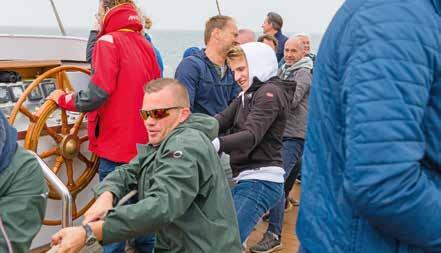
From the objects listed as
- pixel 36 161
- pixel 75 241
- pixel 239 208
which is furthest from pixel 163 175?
pixel 239 208

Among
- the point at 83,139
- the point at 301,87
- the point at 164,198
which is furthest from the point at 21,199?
the point at 301,87

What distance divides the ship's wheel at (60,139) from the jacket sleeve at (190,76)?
2.02ft

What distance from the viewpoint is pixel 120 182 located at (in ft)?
6.07

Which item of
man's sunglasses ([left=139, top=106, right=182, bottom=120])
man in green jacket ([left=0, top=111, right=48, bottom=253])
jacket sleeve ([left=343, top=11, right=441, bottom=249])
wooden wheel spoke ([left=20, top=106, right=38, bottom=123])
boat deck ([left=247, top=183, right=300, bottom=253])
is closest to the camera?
jacket sleeve ([left=343, top=11, right=441, bottom=249])

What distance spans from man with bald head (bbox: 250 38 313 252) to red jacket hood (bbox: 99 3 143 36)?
3.22 feet

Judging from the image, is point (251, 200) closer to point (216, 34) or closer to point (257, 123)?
point (257, 123)

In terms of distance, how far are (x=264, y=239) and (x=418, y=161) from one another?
2.77 m

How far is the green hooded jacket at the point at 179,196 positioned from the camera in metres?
1.54

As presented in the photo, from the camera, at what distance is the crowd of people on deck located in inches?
33.6

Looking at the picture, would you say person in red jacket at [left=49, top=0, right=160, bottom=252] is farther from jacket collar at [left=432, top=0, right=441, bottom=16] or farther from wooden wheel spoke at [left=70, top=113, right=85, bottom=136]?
jacket collar at [left=432, top=0, right=441, bottom=16]

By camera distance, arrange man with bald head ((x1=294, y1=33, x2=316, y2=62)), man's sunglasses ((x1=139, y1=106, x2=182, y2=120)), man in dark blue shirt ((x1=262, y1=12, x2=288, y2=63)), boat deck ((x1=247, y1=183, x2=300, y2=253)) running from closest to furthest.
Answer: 1. man's sunglasses ((x1=139, y1=106, x2=182, y2=120))
2. boat deck ((x1=247, y1=183, x2=300, y2=253))
3. man with bald head ((x1=294, y1=33, x2=316, y2=62))
4. man in dark blue shirt ((x1=262, y1=12, x2=288, y2=63))

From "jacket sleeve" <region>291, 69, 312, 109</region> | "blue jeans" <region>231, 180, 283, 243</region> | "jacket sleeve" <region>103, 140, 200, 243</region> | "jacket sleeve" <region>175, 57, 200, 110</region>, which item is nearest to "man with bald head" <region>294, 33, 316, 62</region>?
"jacket sleeve" <region>291, 69, 312, 109</region>

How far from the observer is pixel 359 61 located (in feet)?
2.87

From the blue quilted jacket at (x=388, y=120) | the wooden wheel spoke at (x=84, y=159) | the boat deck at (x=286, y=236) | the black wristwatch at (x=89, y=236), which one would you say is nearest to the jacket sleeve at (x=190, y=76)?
the wooden wheel spoke at (x=84, y=159)
